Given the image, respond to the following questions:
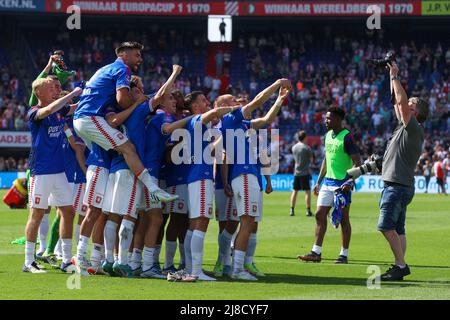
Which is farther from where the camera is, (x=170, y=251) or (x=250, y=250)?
(x=250, y=250)

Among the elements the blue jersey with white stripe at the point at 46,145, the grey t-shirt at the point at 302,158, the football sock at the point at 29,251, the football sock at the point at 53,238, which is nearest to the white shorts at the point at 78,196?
the football sock at the point at 53,238

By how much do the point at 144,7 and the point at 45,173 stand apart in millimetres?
38877

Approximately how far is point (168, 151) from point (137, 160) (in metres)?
0.71

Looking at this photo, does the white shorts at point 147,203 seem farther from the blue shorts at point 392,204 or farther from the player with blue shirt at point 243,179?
the blue shorts at point 392,204

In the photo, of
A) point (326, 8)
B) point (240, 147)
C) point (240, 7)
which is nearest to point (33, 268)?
point (240, 147)

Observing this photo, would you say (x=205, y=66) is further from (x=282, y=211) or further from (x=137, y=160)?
(x=137, y=160)

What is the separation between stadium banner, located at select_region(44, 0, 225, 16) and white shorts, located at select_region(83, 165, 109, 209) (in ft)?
128

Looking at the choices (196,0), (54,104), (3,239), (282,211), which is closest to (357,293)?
(54,104)

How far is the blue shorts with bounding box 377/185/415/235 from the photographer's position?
12125mm

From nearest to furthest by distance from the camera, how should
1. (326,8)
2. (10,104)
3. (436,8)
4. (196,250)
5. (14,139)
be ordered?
(196,250), (14,139), (10,104), (436,8), (326,8)

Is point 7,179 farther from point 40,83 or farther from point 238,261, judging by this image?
point 238,261

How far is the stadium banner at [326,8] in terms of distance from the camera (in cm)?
5003

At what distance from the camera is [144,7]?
1983 inches

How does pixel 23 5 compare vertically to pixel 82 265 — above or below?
above
